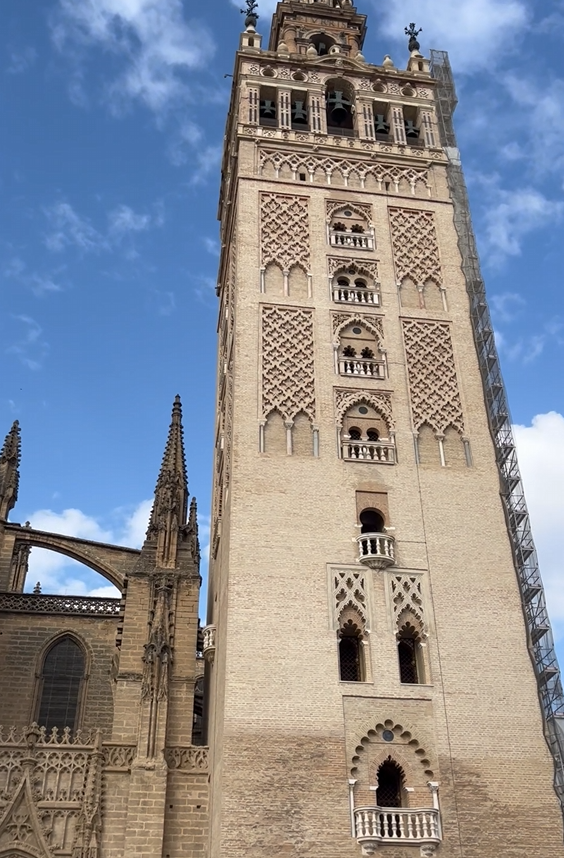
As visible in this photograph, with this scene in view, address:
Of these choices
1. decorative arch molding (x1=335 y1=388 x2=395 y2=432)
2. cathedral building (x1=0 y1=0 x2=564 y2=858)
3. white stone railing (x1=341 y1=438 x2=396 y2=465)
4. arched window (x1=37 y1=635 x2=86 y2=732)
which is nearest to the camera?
cathedral building (x1=0 y1=0 x2=564 y2=858)

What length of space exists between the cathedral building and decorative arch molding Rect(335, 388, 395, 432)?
0.18 ft

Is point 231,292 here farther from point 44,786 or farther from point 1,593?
point 44,786

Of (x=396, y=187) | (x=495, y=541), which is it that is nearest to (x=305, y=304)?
(x=396, y=187)

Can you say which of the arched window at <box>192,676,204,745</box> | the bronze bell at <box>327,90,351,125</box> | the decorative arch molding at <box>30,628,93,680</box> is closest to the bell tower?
the bronze bell at <box>327,90,351,125</box>

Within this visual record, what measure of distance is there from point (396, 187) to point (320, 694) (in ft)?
50.0

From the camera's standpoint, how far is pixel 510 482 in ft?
77.8

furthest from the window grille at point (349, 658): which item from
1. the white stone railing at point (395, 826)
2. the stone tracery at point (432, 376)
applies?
the stone tracery at point (432, 376)

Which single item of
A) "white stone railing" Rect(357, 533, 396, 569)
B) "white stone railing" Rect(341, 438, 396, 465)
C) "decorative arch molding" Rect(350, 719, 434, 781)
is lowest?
"decorative arch molding" Rect(350, 719, 434, 781)

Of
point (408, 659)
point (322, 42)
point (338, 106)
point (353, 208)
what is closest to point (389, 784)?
point (408, 659)

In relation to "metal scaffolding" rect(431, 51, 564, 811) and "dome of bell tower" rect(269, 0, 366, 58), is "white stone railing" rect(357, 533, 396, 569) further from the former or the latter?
"dome of bell tower" rect(269, 0, 366, 58)

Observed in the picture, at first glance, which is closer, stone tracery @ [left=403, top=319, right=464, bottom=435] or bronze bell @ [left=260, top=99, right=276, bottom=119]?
stone tracery @ [left=403, top=319, right=464, bottom=435]

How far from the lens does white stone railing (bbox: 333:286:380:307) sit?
2467 centimetres

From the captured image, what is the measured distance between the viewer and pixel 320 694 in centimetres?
1850

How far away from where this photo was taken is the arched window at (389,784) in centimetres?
1823
